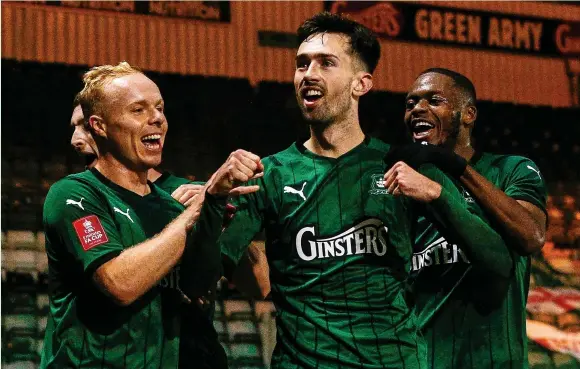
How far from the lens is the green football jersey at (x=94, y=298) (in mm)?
2820

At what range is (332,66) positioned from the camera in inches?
124

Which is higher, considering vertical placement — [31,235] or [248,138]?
[248,138]

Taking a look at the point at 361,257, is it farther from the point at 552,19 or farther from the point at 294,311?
the point at 552,19

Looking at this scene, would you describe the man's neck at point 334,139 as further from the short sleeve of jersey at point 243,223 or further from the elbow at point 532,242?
the elbow at point 532,242

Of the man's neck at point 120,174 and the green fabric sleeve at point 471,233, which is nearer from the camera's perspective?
the green fabric sleeve at point 471,233

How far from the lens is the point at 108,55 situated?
8.34 meters

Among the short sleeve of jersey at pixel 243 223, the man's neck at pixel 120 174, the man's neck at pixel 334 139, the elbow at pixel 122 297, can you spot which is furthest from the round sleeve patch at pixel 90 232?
the man's neck at pixel 334 139

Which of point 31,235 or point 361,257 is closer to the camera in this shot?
point 361,257

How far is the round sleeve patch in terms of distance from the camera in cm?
280

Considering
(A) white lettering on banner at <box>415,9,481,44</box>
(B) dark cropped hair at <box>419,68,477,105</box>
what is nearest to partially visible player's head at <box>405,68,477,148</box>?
(B) dark cropped hair at <box>419,68,477,105</box>

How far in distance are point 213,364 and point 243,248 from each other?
52 centimetres

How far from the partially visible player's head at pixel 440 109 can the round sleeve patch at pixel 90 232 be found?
1587 millimetres

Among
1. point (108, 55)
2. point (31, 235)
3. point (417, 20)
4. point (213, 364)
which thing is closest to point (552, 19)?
point (417, 20)

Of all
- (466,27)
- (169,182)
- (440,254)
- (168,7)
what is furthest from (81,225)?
(466,27)
